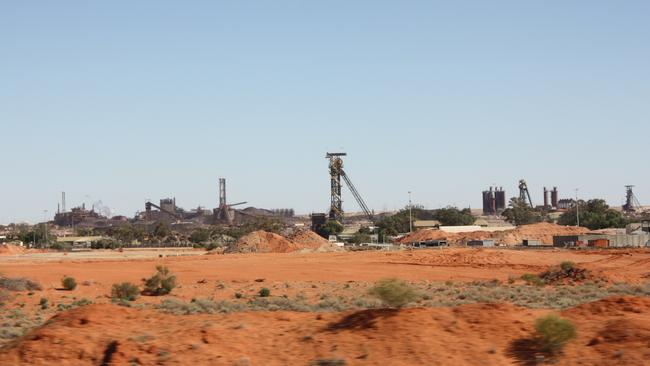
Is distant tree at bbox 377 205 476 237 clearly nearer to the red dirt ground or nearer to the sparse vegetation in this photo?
the red dirt ground

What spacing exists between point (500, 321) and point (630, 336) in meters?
2.82

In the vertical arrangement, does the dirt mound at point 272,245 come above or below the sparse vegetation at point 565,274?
above

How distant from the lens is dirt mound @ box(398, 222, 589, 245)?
115306 millimetres

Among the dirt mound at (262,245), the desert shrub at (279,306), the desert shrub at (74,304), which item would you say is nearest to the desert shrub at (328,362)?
Answer: the desert shrub at (279,306)

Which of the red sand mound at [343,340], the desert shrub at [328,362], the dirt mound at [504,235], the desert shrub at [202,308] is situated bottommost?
the desert shrub at [328,362]

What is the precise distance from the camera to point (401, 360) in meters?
17.1

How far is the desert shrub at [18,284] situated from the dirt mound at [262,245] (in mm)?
52281

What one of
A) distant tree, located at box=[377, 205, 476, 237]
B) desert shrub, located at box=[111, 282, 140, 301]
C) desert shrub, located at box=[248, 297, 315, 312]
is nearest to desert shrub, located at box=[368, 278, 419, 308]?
desert shrub, located at box=[248, 297, 315, 312]

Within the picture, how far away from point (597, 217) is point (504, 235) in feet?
127

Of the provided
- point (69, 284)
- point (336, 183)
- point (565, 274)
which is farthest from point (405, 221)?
point (69, 284)

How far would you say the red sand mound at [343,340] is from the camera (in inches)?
674

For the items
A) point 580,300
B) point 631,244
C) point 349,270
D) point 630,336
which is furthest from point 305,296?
point 631,244

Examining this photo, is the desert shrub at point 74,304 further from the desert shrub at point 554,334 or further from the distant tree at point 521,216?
the distant tree at point 521,216

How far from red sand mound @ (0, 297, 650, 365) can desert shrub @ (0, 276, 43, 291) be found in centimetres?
2460
